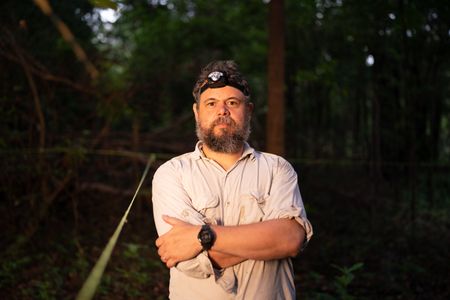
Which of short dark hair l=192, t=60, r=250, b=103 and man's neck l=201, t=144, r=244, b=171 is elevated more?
short dark hair l=192, t=60, r=250, b=103

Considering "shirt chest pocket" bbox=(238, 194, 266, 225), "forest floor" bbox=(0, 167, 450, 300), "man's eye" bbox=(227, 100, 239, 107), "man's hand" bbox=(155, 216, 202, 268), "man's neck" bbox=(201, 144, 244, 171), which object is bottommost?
"forest floor" bbox=(0, 167, 450, 300)

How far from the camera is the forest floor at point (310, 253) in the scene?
515 centimetres

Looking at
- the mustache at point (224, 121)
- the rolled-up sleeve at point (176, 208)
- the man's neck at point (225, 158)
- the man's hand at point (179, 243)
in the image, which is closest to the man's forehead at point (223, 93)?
the mustache at point (224, 121)

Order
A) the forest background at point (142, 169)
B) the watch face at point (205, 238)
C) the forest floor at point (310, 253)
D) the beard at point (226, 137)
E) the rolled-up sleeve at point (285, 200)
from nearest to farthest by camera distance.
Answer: the watch face at point (205, 238) < the rolled-up sleeve at point (285, 200) < the beard at point (226, 137) < the forest floor at point (310, 253) < the forest background at point (142, 169)

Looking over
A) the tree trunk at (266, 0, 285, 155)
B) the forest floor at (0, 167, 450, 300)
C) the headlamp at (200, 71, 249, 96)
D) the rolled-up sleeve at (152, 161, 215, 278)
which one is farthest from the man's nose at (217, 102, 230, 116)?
the tree trunk at (266, 0, 285, 155)

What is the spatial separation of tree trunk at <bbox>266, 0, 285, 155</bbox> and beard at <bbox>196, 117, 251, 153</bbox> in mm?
3948

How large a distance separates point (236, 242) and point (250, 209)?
26 centimetres

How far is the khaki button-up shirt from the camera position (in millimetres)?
2146

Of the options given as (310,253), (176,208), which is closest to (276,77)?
(310,253)

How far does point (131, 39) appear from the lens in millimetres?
15008

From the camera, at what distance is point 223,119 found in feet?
8.02

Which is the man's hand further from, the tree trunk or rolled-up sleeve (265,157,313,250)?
the tree trunk

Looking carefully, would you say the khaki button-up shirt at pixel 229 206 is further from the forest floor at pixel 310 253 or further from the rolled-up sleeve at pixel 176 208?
the forest floor at pixel 310 253

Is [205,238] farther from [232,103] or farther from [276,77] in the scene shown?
[276,77]
